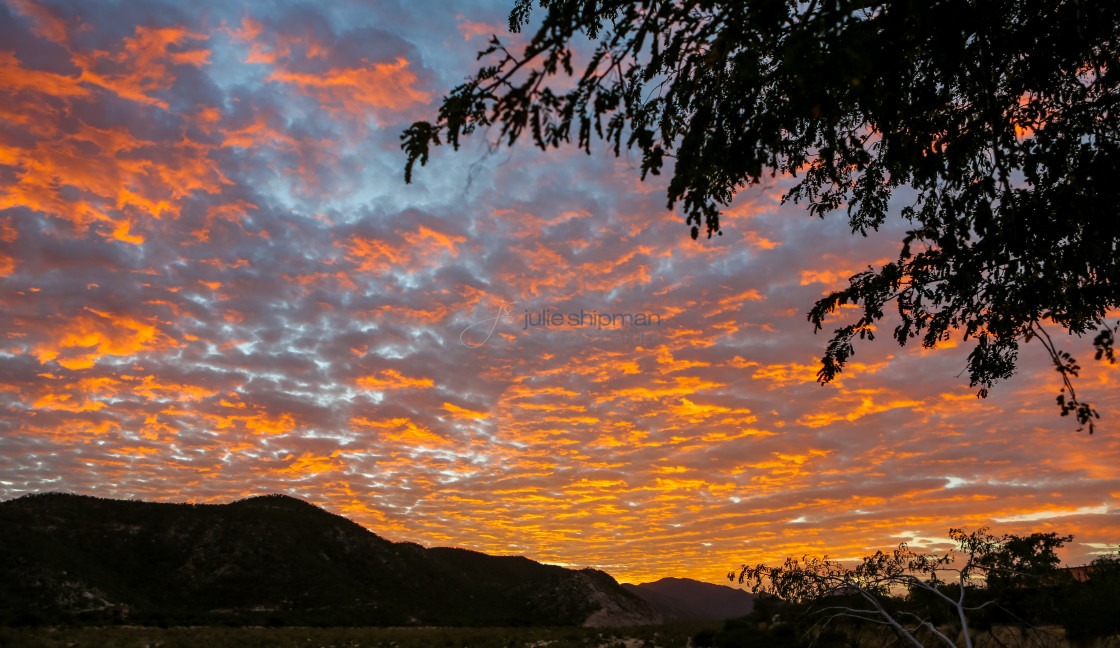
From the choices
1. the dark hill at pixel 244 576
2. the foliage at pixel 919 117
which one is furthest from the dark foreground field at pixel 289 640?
the foliage at pixel 919 117

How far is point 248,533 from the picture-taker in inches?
3428

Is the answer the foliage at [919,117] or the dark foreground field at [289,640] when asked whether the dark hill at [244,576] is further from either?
the foliage at [919,117]

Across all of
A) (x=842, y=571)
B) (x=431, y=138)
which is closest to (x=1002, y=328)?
(x=842, y=571)

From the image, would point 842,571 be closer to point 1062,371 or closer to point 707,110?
point 1062,371

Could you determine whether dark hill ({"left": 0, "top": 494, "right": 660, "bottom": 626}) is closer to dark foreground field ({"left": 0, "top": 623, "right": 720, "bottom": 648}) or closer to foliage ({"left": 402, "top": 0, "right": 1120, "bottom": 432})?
dark foreground field ({"left": 0, "top": 623, "right": 720, "bottom": 648})

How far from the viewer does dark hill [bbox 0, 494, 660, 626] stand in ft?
200

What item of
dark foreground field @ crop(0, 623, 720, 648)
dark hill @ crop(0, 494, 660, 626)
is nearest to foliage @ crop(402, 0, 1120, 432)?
dark foreground field @ crop(0, 623, 720, 648)

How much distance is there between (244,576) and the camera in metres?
78.1

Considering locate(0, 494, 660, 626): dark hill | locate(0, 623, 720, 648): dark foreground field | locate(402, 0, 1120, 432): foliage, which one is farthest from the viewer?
locate(0, 494, 660, 626): dark hill

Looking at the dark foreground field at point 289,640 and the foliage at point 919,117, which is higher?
the foliage at point 919,117

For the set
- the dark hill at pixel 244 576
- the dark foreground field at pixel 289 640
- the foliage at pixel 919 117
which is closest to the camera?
the foliage at pixel 919 117

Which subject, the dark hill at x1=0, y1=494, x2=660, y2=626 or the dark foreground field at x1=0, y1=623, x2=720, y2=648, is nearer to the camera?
the dark foreground field at x1=0, y1=623, x2=720, y2=648

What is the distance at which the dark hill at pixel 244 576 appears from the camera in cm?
6106

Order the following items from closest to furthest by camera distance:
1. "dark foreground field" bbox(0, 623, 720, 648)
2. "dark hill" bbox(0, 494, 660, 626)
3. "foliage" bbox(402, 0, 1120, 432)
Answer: "foliage" bbox(402, 0, 1120, 432)
"dark foreground field" bbox(0, 623, 720, 648)
"dark hill" bbox(0, 494, 660, 626)
